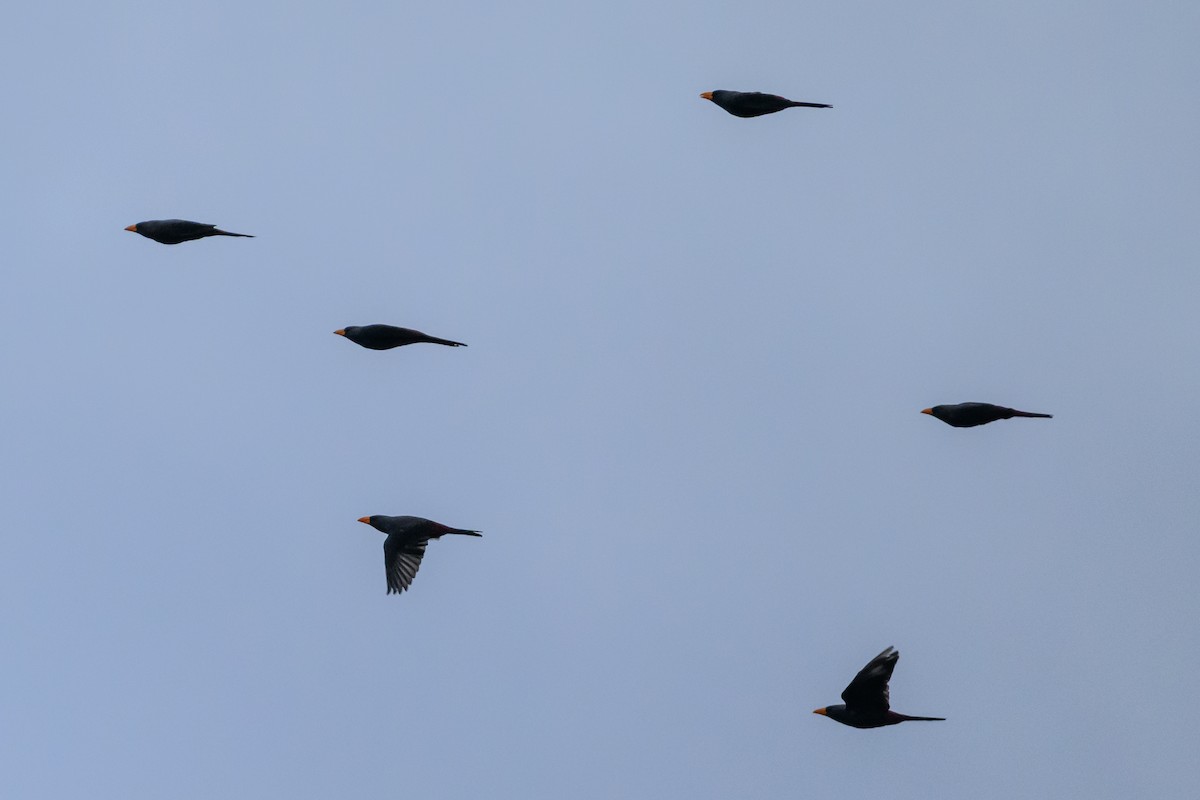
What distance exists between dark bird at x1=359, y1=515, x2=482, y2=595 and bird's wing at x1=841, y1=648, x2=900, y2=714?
9.27 metres

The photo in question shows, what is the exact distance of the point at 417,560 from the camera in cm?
3234

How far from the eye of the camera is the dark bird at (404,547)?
32000 millimetres

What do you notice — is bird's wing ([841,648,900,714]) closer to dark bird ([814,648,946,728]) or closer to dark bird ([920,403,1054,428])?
dark bird ([814,648,946,728])

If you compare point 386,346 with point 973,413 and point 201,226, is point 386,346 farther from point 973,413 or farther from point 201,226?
point 973,413

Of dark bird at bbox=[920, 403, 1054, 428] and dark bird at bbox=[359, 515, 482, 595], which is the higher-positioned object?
dark bird at bbox=[920, 403, 1054, 428]

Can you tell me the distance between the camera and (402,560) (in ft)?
106

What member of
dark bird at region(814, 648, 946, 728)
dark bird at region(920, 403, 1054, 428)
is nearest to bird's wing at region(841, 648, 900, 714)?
dark bird at region(814, 648, 946, 728)

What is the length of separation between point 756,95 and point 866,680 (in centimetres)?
1247

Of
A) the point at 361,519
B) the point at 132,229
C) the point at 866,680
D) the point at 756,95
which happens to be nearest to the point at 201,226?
the point at 132,229

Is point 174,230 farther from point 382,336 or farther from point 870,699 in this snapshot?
point 870,699

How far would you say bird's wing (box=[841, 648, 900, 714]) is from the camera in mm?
28984

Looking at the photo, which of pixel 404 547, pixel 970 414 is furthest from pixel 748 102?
pixel 404 547

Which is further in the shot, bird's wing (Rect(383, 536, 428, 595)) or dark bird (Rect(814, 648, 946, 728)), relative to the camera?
bird's wing (Rect(383, 536, 428, 595))

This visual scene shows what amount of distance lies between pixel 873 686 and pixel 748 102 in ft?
41.2
